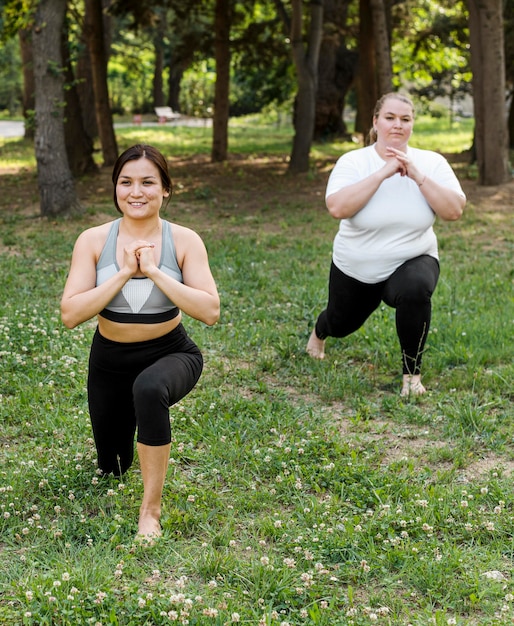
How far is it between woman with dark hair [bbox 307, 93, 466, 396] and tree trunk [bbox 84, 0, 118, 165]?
1231 cm

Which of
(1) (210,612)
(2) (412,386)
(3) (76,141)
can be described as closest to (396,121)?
(2) (412,386)

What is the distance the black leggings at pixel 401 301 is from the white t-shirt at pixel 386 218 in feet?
0.27

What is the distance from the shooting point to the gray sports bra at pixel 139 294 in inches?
161

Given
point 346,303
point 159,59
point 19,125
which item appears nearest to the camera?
point 346,303

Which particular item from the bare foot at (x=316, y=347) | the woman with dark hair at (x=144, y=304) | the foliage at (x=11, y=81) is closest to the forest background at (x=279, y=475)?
the bare foot at (x=316, y=347)

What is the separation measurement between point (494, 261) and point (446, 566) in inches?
256

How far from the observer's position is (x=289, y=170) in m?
17.7

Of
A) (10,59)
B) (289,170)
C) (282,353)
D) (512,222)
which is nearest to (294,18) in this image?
(289,170)

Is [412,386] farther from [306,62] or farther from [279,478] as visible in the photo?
[306,62]

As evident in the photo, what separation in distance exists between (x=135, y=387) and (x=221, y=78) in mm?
16122

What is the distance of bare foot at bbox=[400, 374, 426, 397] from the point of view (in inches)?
230

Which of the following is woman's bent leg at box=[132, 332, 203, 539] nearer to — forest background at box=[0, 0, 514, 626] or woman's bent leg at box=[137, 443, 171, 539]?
woman's bent leg at box=[137, 443, 171, 539]

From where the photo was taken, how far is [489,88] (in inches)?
561

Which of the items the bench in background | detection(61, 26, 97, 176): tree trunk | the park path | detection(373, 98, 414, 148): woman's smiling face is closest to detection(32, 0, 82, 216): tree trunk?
detection(61, 26, 97, 176): tree trunk
